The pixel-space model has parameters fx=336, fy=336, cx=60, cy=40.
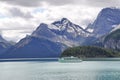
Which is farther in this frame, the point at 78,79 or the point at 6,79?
the point at 6,79

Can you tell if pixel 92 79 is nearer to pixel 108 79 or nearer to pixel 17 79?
pixel 108 79

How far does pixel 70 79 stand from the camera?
128 m

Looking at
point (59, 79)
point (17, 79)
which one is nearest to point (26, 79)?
point (17, 79)

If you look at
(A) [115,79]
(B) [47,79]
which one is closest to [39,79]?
(B) [47,79]

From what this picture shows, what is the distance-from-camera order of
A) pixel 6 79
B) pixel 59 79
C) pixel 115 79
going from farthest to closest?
pixel 6 79
pixel 59 79
pixel 115 79

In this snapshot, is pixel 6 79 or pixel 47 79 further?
pixel 6 79

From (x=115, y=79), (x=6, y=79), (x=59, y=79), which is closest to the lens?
(x=115, y=79)

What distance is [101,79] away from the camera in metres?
125

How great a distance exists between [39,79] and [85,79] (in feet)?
63.7

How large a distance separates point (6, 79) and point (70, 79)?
94.9ft

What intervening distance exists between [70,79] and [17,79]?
23.0m

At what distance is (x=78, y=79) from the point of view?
125500 millimetres

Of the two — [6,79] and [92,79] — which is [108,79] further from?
[6,79]

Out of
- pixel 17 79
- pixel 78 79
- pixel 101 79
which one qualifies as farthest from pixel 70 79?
pixel 17 79
